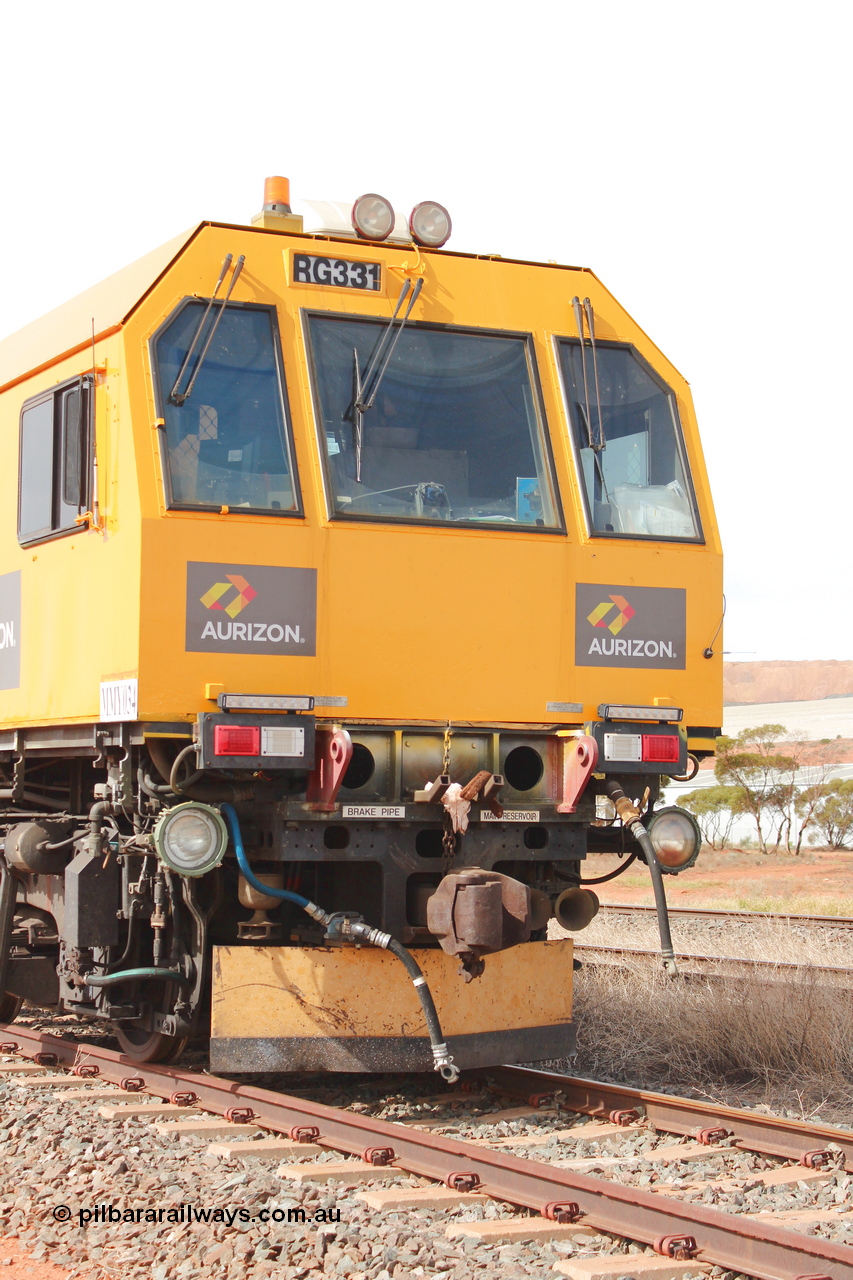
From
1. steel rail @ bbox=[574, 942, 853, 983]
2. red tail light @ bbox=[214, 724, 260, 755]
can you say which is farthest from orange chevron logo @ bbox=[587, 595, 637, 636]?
steel rail @ bbox=[574, 942, 853, 983]

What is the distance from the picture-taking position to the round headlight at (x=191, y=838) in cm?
613

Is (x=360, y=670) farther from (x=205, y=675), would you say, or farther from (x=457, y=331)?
(x=457, y=331)

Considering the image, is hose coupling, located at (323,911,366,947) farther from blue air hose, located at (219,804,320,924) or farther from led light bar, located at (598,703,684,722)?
led light bar, located at (598,703,684,722)

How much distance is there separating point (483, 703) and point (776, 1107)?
7.58 feet

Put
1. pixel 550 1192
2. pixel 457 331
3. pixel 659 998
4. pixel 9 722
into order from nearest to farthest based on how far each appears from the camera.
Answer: pixel 550 1192
pixel 457 331
pixel 9 722
pixel 659 998

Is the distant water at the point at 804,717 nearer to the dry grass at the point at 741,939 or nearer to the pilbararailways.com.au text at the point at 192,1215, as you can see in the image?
the dry grass at the point at 741,939

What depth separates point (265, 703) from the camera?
6.29m

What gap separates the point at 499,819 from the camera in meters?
6.69

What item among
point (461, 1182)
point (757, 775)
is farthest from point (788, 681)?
point (461, 1182)

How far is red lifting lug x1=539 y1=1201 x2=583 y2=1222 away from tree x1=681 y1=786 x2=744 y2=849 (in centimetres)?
2798

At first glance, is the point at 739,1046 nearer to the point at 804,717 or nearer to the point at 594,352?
the point at 594,352

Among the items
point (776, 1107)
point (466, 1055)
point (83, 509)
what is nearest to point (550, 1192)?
point (466, 1055)

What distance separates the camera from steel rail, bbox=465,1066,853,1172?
5.64 m

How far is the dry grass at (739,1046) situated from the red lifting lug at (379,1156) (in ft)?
6.49
